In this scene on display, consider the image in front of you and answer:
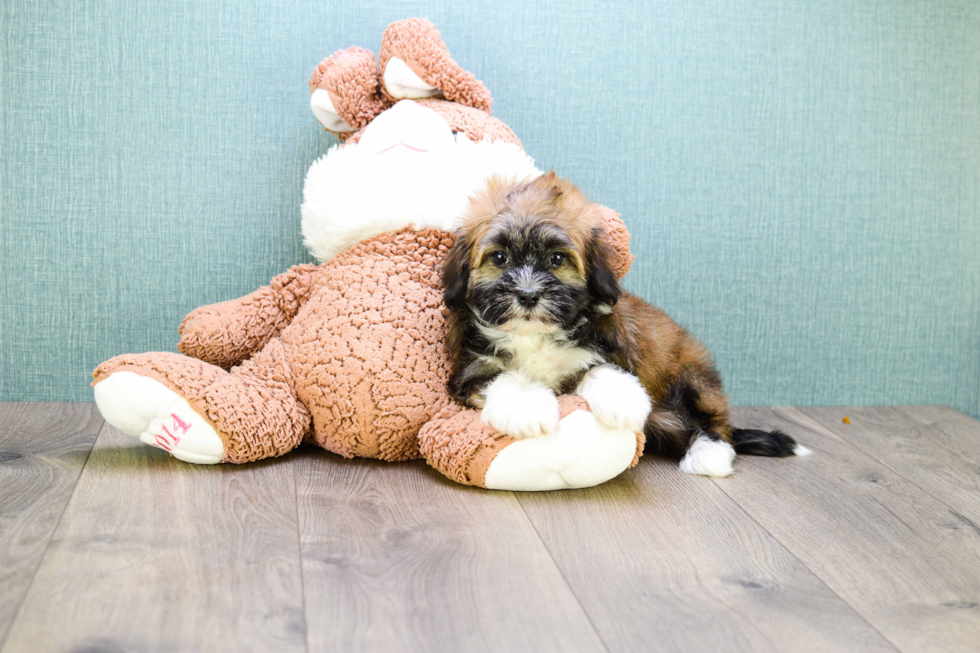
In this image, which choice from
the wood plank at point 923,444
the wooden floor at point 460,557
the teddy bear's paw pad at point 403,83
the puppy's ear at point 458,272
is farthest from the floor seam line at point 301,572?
the wood plank at point 923,444

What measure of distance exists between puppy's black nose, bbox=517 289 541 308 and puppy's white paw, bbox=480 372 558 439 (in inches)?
8.5

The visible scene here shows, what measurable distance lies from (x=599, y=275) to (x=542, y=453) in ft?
1.34

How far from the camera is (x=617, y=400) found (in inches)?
68.7

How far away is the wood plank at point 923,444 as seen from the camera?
202cm

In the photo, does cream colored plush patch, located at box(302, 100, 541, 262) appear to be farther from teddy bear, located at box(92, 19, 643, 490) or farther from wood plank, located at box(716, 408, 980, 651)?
wood plank, located at box(716, 408, 980, 651)

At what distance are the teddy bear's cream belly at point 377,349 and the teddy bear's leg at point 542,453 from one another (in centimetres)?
15

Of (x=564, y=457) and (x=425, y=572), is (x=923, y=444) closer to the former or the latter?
(x=564, y=457)

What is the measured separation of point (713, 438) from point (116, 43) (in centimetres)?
202

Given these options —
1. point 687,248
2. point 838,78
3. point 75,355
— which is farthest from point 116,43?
point 838,78

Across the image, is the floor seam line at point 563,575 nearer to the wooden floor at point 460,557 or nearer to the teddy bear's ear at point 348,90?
the wooden floor at point 460,557

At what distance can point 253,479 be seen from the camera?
6.09 ft

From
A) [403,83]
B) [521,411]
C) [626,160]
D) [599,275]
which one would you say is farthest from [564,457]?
[626,160]

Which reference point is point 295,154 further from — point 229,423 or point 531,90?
point 229,423

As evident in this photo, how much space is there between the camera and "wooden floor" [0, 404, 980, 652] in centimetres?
126
